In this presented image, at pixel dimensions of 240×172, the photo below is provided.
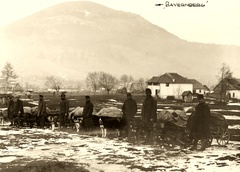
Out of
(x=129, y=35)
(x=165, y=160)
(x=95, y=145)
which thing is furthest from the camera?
(x=129, y=35)

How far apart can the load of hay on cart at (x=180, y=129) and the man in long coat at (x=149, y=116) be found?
8.7 inches

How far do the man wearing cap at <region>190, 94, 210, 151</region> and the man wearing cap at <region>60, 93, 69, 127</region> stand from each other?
7.25m

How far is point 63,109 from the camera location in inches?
620

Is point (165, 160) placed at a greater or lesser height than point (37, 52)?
lesser

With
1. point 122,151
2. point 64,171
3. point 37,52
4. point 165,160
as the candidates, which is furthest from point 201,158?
point 37,52

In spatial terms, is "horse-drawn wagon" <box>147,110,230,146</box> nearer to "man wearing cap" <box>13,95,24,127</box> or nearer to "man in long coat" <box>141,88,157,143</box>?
"man in long coat" <box>141,88,157,143</box>

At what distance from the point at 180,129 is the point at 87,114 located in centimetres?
457

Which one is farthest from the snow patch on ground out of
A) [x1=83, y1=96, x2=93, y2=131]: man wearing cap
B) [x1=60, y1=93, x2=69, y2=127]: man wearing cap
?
[x1=60, y1=93, x2=69, y2=127]: man wearing cap

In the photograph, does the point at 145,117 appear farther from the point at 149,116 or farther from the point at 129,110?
the point at 129,110

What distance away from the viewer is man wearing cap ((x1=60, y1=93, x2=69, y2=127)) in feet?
51.5

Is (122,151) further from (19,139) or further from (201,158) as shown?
(19,139)

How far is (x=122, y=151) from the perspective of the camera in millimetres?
9906

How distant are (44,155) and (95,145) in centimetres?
214

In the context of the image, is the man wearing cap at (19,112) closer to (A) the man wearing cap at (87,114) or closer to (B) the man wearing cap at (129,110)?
(A) the man wearing cap at (87,114)
